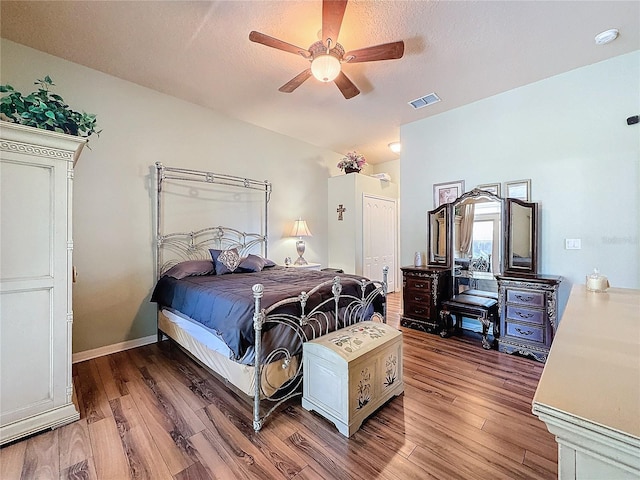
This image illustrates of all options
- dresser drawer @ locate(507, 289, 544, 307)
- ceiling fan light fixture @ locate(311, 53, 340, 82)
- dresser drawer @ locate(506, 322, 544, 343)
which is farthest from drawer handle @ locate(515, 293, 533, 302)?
ceiling fan light fixture @ locate(311, 53, 340, 82)

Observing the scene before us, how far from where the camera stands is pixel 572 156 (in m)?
3.12

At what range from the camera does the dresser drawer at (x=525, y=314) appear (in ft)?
9.81

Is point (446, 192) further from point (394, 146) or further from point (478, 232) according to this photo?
point (394, 146)

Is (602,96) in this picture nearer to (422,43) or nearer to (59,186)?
(422,43)

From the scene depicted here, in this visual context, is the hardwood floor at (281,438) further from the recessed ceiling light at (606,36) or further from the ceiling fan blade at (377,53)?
the recessed ceiling light at (606,36)

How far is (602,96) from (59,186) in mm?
4982

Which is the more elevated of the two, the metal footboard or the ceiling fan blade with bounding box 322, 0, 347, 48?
the ceiling fan blade with bounding box 322, 0, 347, 48

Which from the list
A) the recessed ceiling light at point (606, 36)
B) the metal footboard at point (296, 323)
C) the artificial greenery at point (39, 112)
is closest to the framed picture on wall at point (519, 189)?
the recessed ceiling light at point (606, 36)

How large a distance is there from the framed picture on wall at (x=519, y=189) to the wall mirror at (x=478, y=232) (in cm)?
20

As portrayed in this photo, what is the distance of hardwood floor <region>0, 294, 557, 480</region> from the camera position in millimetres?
1572

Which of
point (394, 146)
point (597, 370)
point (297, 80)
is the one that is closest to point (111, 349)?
point (297, 80)

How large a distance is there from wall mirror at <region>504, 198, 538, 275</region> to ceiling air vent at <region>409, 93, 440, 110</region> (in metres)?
1.59

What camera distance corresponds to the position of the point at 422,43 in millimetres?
2609

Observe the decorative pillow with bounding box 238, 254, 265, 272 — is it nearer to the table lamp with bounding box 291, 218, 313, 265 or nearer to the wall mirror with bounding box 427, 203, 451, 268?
the table lamp with bounding box 291, 218, 313, 265
